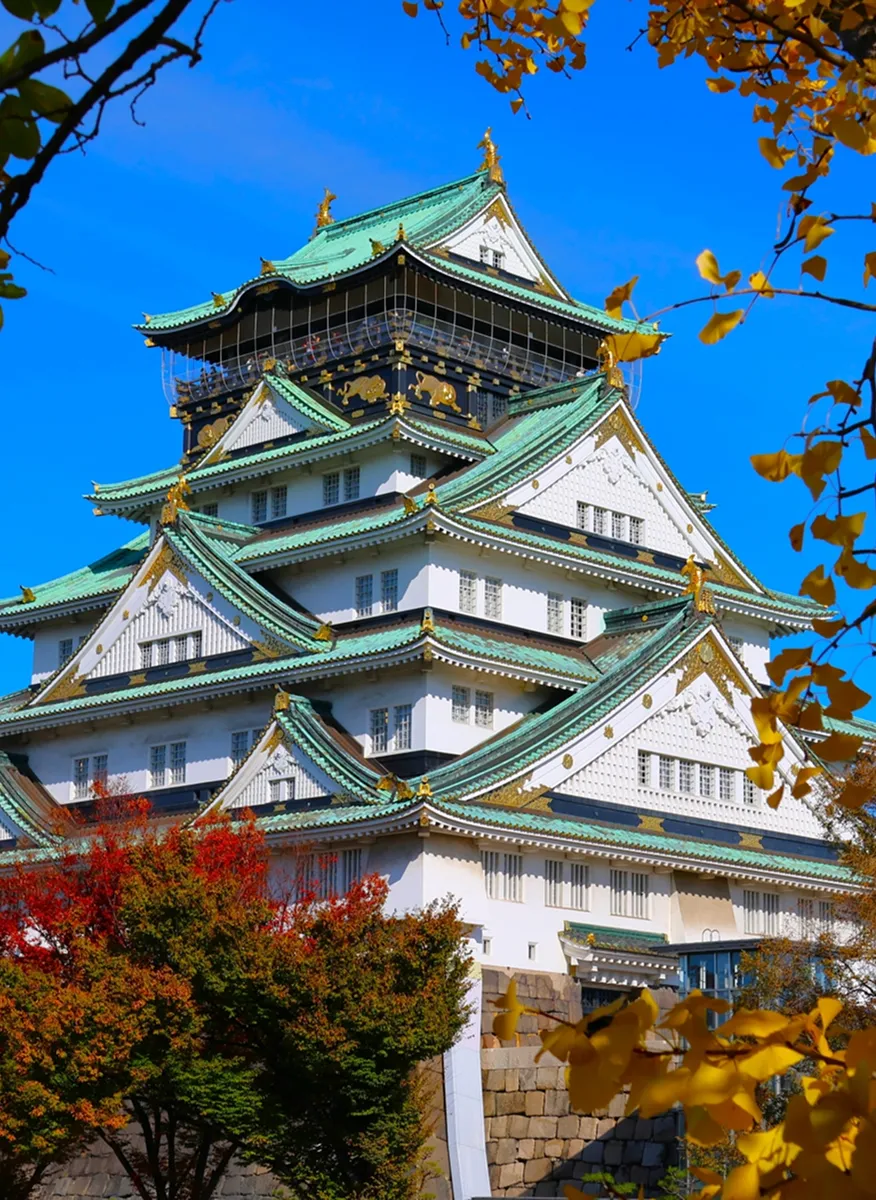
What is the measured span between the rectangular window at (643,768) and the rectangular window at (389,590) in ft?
22.0

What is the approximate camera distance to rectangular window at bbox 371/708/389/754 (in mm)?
39625

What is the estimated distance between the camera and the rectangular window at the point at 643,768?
3934cm

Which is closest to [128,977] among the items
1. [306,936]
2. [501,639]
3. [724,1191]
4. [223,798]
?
[306,936]

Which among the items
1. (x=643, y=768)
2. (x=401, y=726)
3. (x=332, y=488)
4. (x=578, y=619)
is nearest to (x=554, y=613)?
(x=578, y=619)

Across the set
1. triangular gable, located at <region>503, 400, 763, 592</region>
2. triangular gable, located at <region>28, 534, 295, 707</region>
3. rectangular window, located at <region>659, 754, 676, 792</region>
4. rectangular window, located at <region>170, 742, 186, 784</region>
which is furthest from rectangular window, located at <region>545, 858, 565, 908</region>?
rectangular window, located at <region>170, 742, 186, 784</region>

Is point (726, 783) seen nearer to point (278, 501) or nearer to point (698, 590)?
point (698, 590)

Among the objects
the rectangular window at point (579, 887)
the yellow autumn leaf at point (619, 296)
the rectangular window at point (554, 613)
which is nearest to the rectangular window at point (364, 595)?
the rectangular window at point (554, 613)

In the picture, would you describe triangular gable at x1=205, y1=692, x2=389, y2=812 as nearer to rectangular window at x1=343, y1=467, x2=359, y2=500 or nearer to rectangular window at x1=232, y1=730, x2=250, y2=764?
rectangular window at x1=232, y1=730, x2=250, y2=764

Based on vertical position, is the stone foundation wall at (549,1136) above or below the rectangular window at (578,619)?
below

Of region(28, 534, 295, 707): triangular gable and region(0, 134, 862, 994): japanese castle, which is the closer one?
region(0, 134, 862, 994): japanese castle

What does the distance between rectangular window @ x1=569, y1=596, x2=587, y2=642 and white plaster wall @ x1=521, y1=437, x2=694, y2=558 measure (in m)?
1.98

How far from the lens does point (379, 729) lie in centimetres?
3978

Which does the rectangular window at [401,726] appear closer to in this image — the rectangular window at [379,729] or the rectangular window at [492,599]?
the rectangular window at [379,729]

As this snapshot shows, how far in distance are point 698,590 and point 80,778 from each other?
16.7 meters
